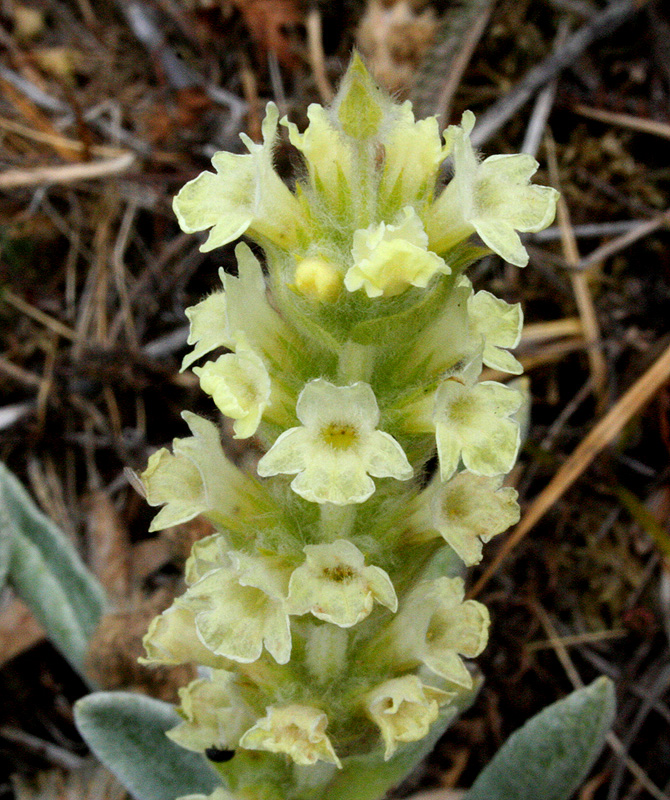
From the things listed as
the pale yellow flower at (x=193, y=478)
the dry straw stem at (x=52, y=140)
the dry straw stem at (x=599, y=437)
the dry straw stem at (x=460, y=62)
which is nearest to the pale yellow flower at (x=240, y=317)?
the pale yellow flower at (x=193, y=478)

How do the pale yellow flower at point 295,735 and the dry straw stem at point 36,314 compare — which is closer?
the pale yellow flower at point 295,735

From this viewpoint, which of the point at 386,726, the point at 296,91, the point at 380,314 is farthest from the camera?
the point at 296,91

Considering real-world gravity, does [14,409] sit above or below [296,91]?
below

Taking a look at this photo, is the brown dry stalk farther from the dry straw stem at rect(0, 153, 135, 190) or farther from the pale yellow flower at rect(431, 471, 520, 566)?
the pale yellow flower at rect(431, 471, 520, 566)

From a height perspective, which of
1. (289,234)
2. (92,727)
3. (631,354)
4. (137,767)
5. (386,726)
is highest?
(289,234)

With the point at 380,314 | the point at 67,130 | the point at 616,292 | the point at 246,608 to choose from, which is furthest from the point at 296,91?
the point at 246,608

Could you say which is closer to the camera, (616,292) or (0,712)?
(0,712)

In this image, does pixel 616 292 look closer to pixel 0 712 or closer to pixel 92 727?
pixel 92 727

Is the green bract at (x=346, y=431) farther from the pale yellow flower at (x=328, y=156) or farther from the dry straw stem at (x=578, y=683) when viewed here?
the dry straw stem at (x=578, y=683)
